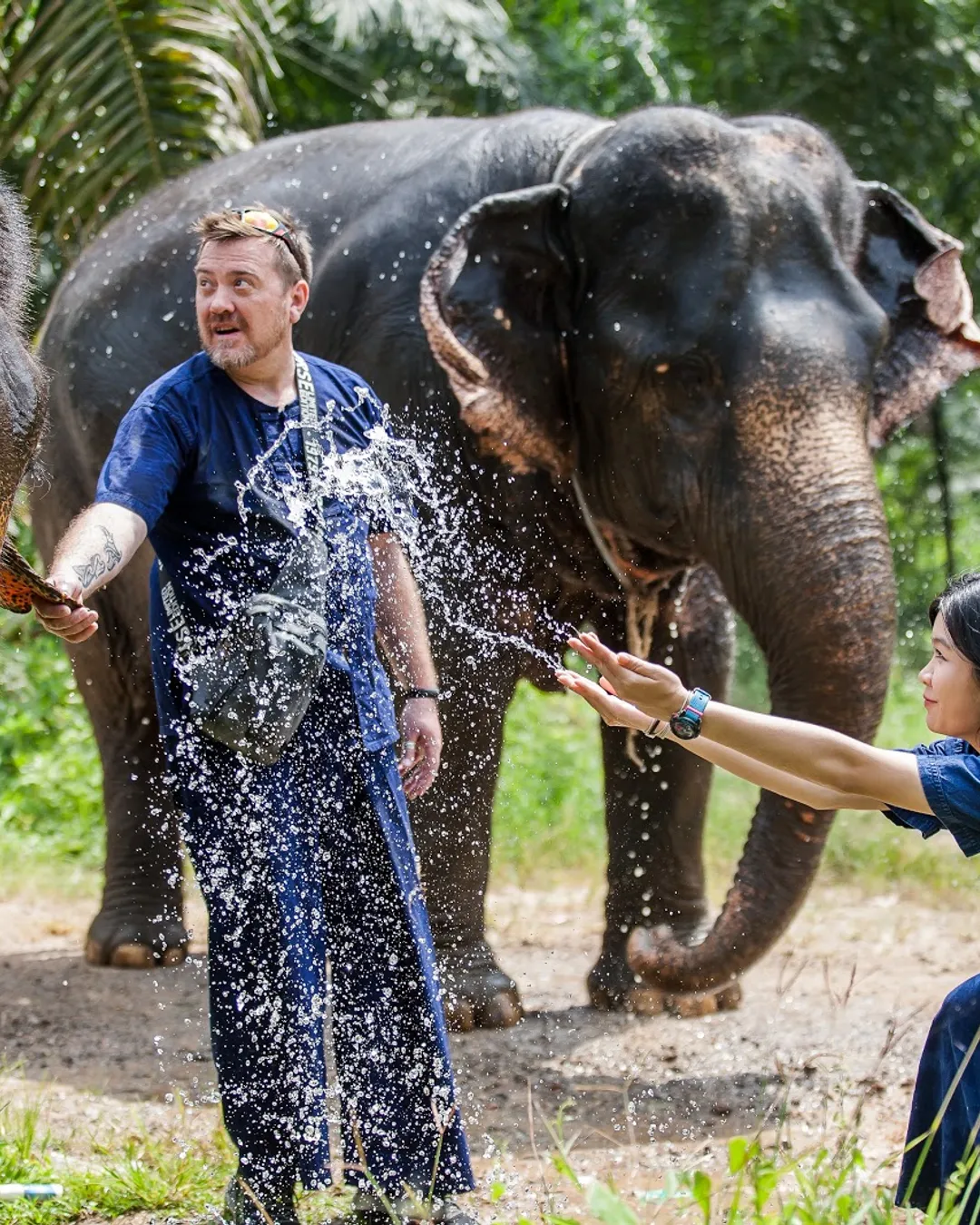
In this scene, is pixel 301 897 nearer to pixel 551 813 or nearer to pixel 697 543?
pixel 697 543

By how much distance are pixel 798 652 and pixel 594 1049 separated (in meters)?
1.29

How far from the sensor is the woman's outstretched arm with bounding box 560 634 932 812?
8.98 feet

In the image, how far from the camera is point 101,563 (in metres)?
3.14

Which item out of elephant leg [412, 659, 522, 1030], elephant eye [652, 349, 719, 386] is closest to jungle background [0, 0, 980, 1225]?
elephant leg [412, 659, 522, 1030]

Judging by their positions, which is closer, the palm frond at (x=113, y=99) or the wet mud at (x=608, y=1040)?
the wet mud at (x=608, y=1040)

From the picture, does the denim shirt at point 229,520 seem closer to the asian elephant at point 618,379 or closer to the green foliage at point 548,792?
the asian elephant at point 618,379

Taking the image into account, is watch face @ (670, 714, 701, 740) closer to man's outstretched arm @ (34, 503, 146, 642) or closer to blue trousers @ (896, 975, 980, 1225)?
blue trousers @ (896, 975, 980, 1225)

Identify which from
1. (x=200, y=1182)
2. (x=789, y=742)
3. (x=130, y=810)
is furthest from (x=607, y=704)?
(x=130, y=810)

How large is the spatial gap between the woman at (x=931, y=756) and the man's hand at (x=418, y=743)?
0.79 m

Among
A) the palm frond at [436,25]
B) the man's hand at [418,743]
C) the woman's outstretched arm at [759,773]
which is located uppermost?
the palm frond at [436,25]

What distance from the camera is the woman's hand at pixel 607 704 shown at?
2875mm

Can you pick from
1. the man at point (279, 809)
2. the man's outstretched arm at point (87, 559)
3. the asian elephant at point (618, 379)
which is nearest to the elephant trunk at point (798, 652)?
the asian elephant at point (618, 379)


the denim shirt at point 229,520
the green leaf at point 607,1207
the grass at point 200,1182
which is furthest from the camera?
the denim shirt at point 229,520

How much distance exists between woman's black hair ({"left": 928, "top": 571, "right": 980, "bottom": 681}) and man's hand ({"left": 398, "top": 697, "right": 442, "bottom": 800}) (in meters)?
1.16
